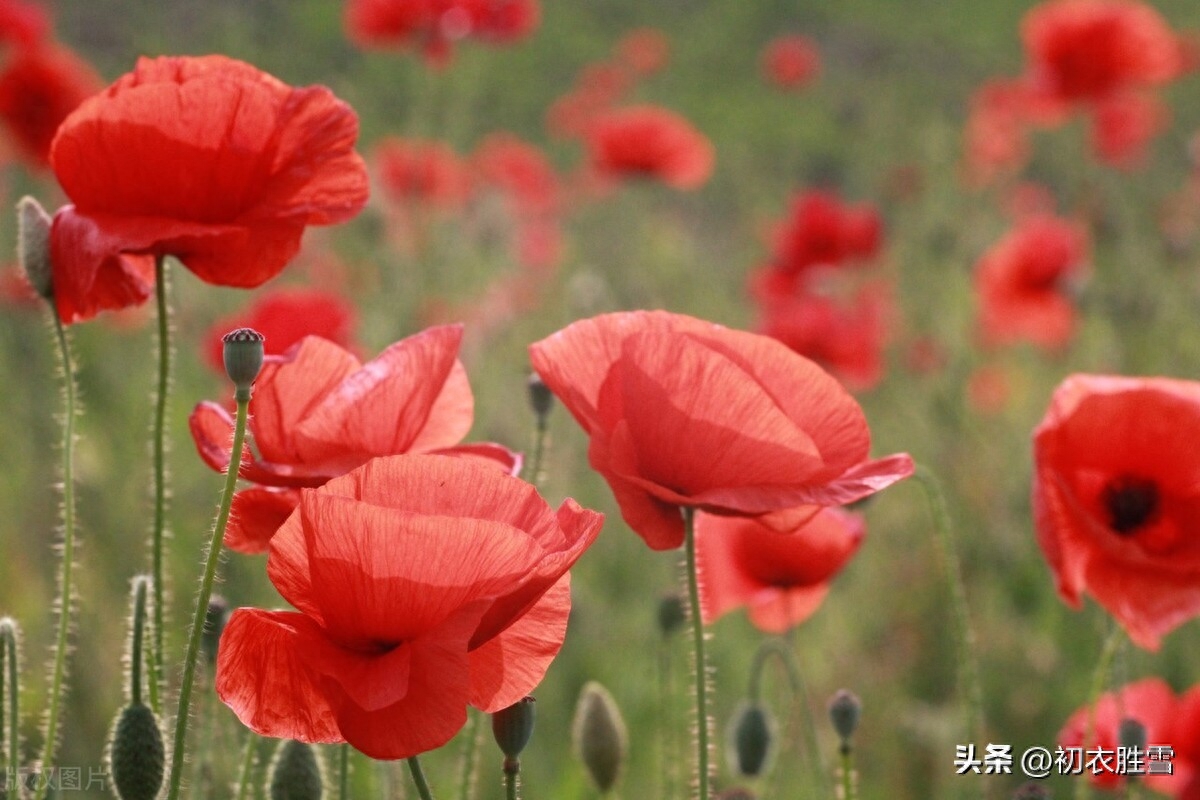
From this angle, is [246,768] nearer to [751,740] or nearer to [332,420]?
[332,420]

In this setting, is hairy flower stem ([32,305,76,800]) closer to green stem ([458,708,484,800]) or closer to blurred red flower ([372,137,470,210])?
green stem ([458,708,484,800])

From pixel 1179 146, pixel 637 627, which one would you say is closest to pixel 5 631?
pixel 637 627

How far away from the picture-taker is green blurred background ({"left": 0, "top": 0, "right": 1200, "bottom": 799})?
2.68 meters

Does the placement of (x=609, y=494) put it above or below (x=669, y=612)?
above

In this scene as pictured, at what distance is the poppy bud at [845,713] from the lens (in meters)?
1.13

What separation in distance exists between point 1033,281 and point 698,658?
10.3ft

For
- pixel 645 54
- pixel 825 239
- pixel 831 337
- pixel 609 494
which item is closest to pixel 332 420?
pixel 831 337

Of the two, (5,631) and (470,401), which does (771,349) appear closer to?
(470,401)

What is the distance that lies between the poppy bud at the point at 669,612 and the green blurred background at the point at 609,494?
0.11m

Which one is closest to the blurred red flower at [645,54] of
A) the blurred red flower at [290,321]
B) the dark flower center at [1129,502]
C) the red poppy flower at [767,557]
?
the blurred red flower at [290,321]

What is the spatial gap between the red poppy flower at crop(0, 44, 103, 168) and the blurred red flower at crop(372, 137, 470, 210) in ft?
2.72

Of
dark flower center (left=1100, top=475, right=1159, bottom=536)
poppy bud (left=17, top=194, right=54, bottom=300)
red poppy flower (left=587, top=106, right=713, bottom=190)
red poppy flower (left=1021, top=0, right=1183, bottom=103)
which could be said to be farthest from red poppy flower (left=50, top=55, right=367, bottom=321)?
red poppy flower (left=587, top=106, right=713, bottom=190)

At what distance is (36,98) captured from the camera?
305cm

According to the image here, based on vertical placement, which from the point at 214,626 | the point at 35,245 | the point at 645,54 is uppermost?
the point at 645,54
